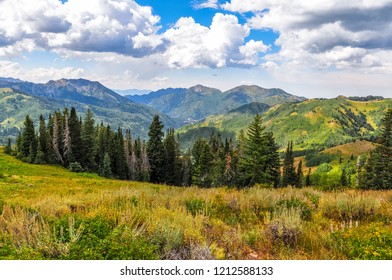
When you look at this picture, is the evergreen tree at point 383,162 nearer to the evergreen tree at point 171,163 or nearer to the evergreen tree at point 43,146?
the evergreen tree at point 171,163

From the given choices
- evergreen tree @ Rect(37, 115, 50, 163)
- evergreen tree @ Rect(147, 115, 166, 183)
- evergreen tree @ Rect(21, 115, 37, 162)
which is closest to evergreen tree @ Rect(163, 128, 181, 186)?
evergreen tree @ Rect(147, 115, 166, 183)

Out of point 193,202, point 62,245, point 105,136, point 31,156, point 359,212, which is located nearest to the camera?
point 62,245

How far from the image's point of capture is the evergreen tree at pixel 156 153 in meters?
65.9

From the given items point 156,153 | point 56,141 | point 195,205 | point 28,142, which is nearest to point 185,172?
point 156,153

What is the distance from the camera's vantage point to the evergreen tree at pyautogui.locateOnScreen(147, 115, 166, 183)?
65.9m

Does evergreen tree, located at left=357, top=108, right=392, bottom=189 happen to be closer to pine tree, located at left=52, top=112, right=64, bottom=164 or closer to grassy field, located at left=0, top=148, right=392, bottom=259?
grassy field, located at left=0, top=148, right=392, bottom=259

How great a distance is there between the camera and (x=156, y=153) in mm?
67250

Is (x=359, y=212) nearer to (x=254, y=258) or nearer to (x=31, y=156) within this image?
(x=254, y=258)

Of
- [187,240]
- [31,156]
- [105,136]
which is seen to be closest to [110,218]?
[187,240]

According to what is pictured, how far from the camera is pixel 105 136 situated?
3142 inches

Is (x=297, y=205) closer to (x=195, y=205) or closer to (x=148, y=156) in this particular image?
(x=195, y=205)

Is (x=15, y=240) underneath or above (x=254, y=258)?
above

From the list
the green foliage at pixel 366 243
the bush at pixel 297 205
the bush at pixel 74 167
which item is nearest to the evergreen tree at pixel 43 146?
the bush at pixel 74 167
